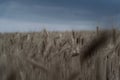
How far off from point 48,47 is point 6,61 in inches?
20.0

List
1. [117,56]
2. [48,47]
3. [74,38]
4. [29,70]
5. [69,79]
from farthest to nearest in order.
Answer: [74,38] → [48,47] → [117,56] → [29,70] → [69,79]

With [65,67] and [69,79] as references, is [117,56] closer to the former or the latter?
[65,67]

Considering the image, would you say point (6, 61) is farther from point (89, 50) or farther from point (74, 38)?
point (74, 38)

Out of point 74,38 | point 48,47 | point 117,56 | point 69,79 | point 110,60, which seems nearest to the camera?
point 69,79

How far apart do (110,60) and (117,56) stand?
0.13 m

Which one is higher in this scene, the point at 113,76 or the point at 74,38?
the point at 74,38

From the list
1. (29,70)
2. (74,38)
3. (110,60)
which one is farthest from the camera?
(74,38)

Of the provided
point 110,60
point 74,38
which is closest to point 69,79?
point 110,60

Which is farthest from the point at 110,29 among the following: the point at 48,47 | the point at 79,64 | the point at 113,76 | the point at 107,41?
the point at 48,47

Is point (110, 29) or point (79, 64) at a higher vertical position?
point (110, 29)

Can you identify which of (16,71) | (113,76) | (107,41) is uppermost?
(107,41)

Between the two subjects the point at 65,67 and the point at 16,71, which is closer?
the point at 16,71

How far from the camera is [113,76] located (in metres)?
1.40

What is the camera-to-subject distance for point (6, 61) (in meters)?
1.17
